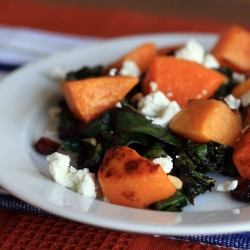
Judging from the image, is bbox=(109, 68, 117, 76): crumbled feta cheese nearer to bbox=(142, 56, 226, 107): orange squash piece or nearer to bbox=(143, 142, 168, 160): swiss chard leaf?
bbox=(142, 56, 226, 107): orange squash piece

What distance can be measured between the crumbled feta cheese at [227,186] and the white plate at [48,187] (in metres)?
0.03

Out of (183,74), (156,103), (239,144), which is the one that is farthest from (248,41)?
(239,144)

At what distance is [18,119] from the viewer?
2.62 m

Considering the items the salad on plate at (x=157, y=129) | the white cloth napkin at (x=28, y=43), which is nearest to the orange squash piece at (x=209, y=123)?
the salad on plate at (x=157, y=129)

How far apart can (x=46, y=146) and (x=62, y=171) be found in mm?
424

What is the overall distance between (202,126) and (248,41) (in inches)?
45.8

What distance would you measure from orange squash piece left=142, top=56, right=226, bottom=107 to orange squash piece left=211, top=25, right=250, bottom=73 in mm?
408

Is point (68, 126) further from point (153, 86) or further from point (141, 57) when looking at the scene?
point (141, 57)

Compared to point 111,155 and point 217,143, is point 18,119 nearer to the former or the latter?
point 111,155

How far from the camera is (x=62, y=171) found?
2.01 m

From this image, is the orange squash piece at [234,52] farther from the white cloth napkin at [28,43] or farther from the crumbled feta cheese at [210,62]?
the white cloth napkin at [28,43]

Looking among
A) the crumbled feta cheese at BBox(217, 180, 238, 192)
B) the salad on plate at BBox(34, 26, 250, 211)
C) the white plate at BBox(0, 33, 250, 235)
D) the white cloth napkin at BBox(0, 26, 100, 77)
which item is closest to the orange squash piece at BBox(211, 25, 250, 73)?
the salad on plate at BBox(34, 26, 250, 211)

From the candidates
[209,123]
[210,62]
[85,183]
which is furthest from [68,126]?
[210,62]

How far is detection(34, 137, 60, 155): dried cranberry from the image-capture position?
2.37 metres
